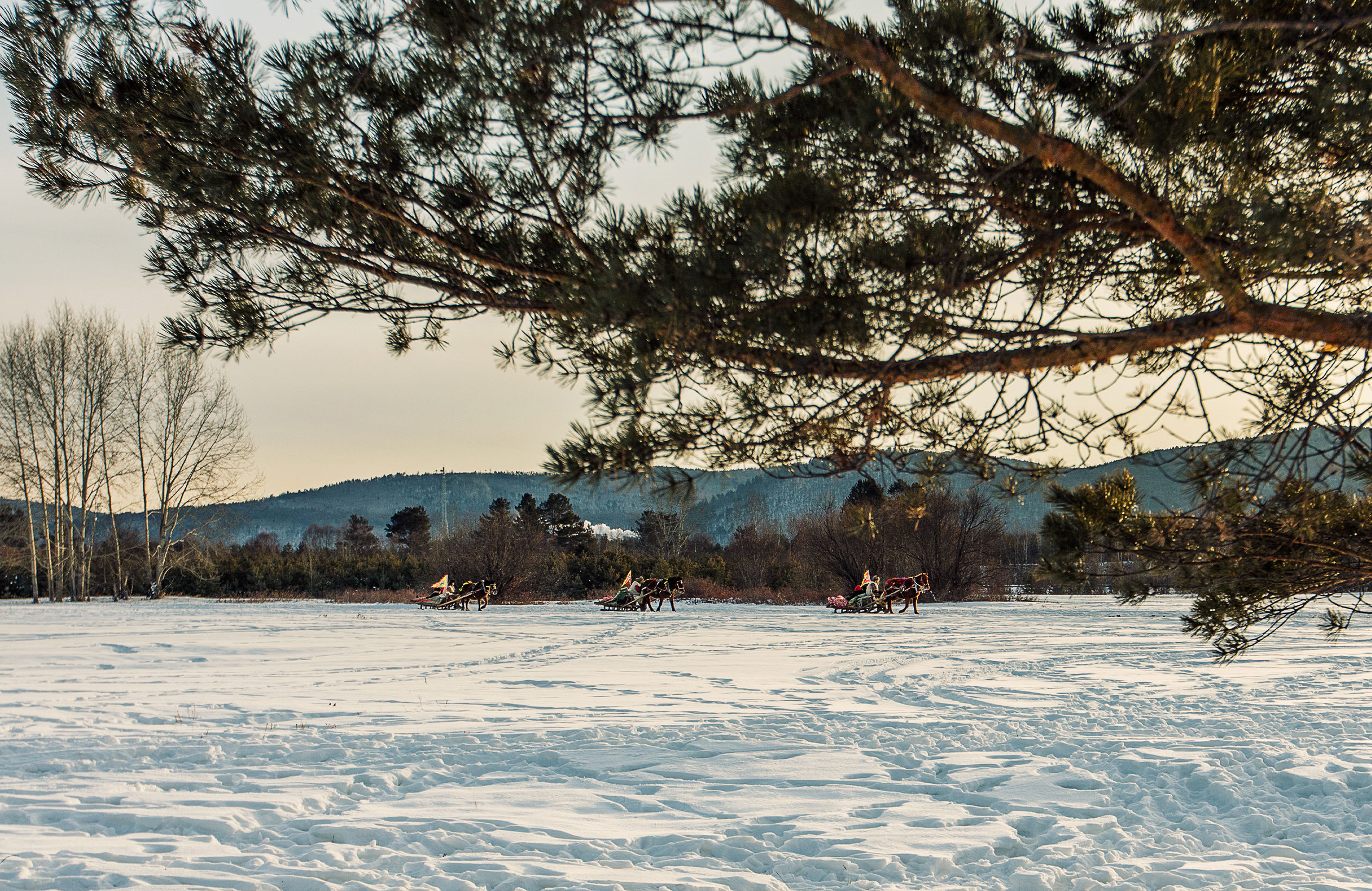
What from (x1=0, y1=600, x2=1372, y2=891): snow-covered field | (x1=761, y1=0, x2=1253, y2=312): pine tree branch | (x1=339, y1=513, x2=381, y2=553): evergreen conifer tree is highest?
(x1=761, y1=0, x2=1253, y2=312): pine tree branch

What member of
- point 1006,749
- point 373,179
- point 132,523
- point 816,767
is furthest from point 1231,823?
point 132,523

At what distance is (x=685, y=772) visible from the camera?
15.6 feet

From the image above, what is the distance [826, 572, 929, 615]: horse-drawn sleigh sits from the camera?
1697cm

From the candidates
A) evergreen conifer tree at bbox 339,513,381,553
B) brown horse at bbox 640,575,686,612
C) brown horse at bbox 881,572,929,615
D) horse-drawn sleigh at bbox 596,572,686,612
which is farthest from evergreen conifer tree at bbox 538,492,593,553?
brown horse at bbox 881,572,929,615

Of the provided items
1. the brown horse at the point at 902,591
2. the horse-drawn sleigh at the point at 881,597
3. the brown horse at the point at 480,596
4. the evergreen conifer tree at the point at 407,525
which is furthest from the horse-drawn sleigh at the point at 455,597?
the evergreen conifer tree at the point at 407,525

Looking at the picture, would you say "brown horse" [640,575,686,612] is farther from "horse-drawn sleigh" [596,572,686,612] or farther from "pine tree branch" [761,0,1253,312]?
"pine tree branch" [761,0,1253,312]

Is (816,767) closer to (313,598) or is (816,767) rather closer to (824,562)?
(824,562)

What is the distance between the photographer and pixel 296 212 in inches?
110

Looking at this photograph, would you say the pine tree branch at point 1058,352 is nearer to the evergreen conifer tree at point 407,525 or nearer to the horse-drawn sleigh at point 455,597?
the horse-drawn sleigh at point 455,597

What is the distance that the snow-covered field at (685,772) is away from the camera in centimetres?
333

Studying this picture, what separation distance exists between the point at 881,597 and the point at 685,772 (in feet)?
42.2

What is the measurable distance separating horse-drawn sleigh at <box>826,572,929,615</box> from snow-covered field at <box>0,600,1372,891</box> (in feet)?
24.7

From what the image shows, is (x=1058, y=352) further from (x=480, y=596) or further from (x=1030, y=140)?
(x=480, y=596)

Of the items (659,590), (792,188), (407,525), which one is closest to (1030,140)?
(792,188)
